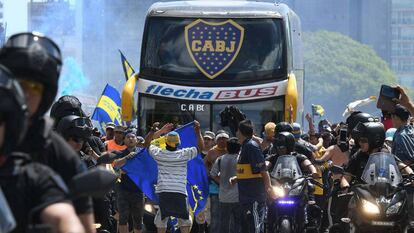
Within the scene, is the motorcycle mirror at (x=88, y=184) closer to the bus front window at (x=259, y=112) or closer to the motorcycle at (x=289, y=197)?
the motorcycle at (x=289, y=197)

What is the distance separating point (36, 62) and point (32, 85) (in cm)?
9

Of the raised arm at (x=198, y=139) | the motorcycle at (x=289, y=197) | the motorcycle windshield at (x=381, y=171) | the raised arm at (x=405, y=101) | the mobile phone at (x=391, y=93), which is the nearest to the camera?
the motorcycle windshield at (x=381, y=171)

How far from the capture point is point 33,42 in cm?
543

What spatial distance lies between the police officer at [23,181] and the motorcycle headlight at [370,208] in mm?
7068

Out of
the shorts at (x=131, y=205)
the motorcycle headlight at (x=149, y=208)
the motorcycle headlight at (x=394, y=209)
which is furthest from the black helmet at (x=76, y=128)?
the motorcycle headlight at (x=149, y=208)

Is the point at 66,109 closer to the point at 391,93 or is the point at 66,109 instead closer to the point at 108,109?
the point at 391,93

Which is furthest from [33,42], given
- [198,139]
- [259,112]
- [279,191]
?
[259,112]

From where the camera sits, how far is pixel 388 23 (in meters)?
170

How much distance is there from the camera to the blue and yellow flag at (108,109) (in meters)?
28.0

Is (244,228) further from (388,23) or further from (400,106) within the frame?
(388,23)

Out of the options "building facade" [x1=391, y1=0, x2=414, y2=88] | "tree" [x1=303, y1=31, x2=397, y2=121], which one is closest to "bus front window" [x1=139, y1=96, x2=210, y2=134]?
"tree" [x1=303, y1=31, x2=397, y2=121]

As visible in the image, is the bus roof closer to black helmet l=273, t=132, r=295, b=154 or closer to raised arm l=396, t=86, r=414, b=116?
black helmet l=273, t=132, r=295, b=154

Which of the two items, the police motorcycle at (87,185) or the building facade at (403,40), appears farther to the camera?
the building facade at (403,40)

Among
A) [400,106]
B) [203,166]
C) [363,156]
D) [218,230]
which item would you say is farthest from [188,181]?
[363,156]
